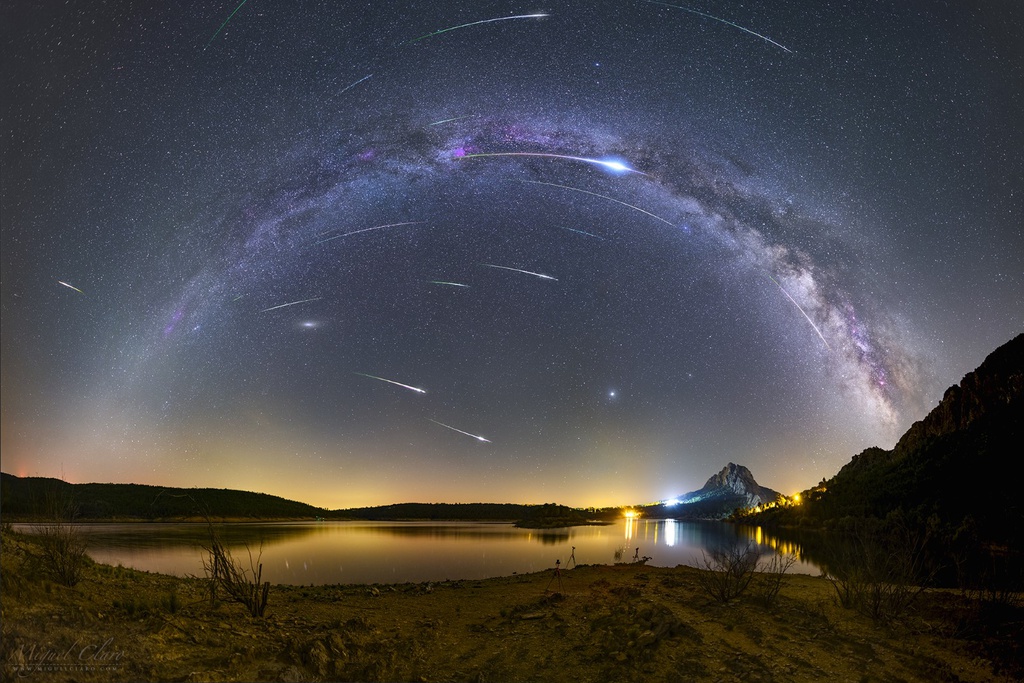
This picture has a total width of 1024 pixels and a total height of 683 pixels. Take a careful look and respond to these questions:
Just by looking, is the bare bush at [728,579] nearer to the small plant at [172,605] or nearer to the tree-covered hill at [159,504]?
the small plant at [172,605]

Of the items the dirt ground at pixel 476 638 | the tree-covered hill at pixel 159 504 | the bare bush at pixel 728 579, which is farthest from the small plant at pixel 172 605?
the tree-covered hill at pixel 159 504

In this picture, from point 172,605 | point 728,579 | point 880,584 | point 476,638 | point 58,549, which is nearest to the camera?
point 172,605

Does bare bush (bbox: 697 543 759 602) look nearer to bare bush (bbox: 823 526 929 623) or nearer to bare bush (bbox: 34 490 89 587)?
bare bush (bbox: 823 526 929 623)

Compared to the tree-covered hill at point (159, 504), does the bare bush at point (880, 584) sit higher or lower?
higher

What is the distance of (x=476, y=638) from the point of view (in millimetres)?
11883

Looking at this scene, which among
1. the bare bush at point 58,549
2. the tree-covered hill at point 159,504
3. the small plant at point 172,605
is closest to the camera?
the small plant at point 172,605

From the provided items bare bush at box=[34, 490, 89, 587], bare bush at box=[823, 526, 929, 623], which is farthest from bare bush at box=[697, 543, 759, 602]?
bare bush at box=[34, 490, 89, 587]

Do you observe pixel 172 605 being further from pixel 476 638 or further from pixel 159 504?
pixel 159 504

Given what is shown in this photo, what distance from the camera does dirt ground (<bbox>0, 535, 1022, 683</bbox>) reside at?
25.2 feet

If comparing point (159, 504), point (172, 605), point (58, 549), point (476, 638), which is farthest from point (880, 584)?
point (159, 504)

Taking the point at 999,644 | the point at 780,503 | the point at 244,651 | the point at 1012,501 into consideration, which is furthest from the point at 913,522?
the point at 780,503

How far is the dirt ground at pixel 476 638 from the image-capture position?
303 inches

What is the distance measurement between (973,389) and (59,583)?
85.8 metres

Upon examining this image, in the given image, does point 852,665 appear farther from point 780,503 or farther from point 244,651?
point 780,503
